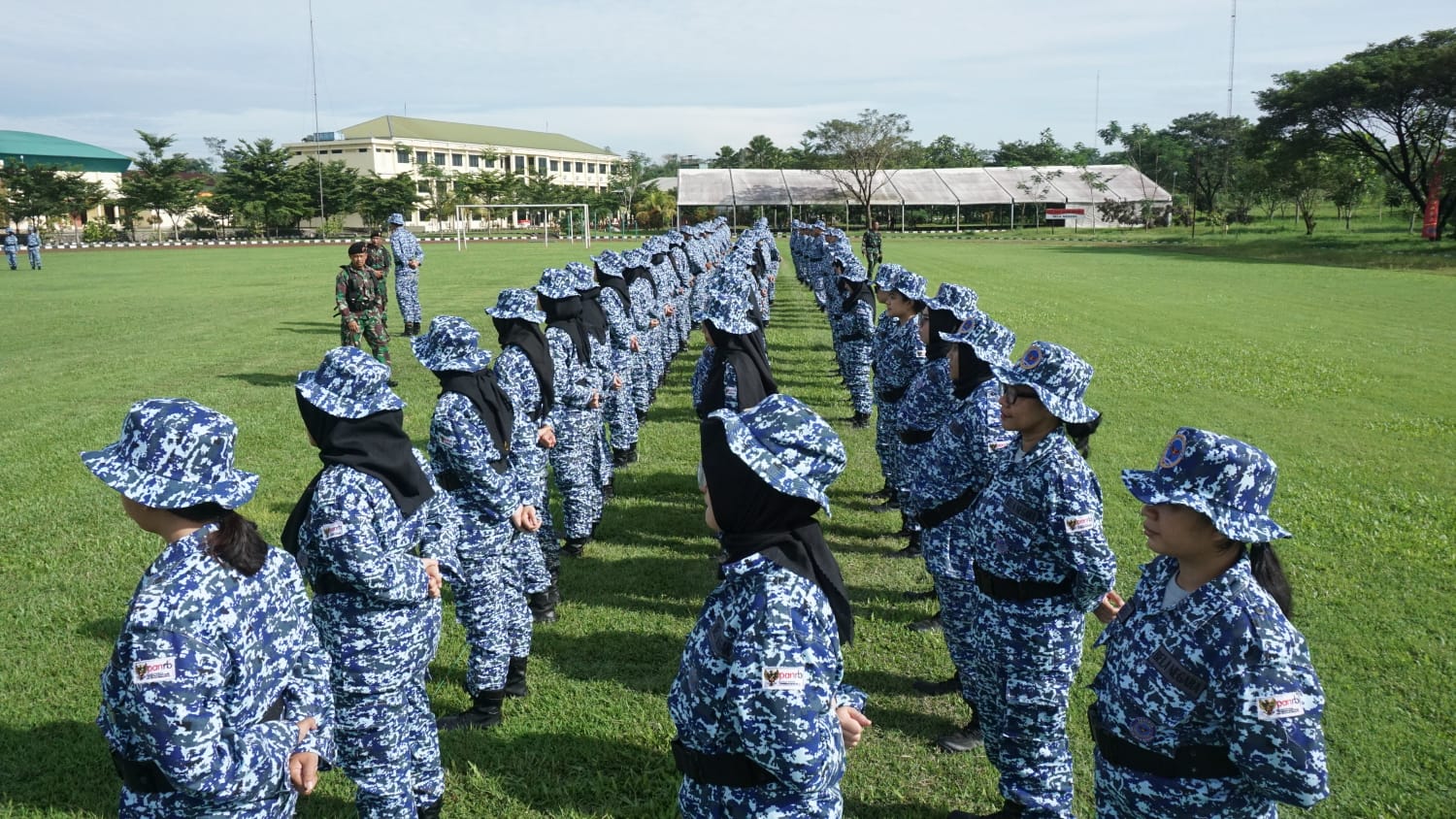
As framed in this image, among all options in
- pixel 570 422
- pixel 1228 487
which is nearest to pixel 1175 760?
pixel 1228 487

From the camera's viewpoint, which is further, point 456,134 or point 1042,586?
point 456,134

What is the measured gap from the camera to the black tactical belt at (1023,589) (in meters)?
3.74

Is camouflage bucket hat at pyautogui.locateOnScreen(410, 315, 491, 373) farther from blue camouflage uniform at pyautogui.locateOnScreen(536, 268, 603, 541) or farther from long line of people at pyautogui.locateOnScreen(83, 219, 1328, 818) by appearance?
blue camouflage uniform at pyautogui.locateOnScreen(536, 268, 603, 541)

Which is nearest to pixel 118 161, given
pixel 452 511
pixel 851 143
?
pixel 851 143

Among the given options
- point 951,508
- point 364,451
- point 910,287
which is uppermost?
point 910,287

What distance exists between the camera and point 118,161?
90.0 metres

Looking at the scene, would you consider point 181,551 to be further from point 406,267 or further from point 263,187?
point 263,187

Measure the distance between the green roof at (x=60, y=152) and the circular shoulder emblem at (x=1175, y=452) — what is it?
332 feet

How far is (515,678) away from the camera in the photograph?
5.10 meters

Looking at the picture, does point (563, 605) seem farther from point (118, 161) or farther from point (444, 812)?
point (118, 161)

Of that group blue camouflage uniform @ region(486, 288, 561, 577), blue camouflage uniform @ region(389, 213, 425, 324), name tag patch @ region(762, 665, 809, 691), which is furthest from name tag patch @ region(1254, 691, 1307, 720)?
blue camouflage uniform @ region(389, 213, 425, 324)

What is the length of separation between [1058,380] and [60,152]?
358ft

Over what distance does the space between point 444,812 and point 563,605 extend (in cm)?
223

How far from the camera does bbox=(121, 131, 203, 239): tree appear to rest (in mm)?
61812
